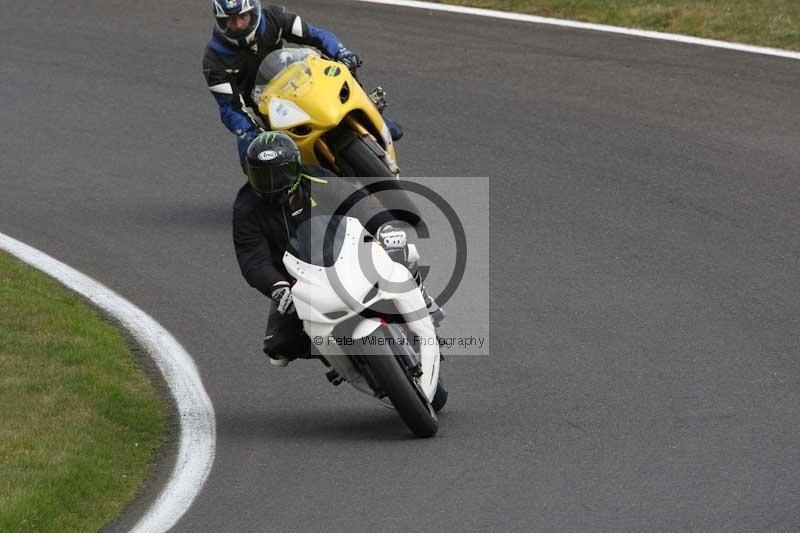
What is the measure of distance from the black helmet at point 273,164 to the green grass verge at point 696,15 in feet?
29.6

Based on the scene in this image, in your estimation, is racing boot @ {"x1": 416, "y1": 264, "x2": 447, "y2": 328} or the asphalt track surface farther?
racing boot @ {"x1": 416, "y1": 264, "x2": 447, "y2": 328}

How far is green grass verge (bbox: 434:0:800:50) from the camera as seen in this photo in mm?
16266

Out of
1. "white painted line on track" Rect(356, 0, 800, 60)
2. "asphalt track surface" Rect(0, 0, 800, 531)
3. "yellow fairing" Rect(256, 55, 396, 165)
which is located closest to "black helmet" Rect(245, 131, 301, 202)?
"asphalt track surface" Rect(0, 0, 800, 531)

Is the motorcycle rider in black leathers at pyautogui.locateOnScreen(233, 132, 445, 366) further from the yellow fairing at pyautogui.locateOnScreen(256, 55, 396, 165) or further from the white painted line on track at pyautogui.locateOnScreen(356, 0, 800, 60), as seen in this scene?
the white painted line on track at pyautogui.locateOnScreen(356, 0, 800, 60)

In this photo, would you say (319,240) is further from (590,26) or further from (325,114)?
(590,26)

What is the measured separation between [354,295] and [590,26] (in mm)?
9506

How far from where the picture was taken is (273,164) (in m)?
8.11

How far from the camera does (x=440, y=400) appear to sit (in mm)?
8641

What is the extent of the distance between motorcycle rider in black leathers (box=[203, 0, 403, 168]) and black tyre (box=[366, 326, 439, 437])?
3.76 meters

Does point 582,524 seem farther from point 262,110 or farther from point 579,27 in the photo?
point 579,27

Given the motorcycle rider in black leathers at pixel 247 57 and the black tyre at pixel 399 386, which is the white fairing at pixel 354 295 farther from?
the motorcycle rider in black leathers at pixel 247 57

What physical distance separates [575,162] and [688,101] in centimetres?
187

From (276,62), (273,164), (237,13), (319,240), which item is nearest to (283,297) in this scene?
(319,240)

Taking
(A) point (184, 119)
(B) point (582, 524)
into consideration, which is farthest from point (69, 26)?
(B) point (582, 524)
